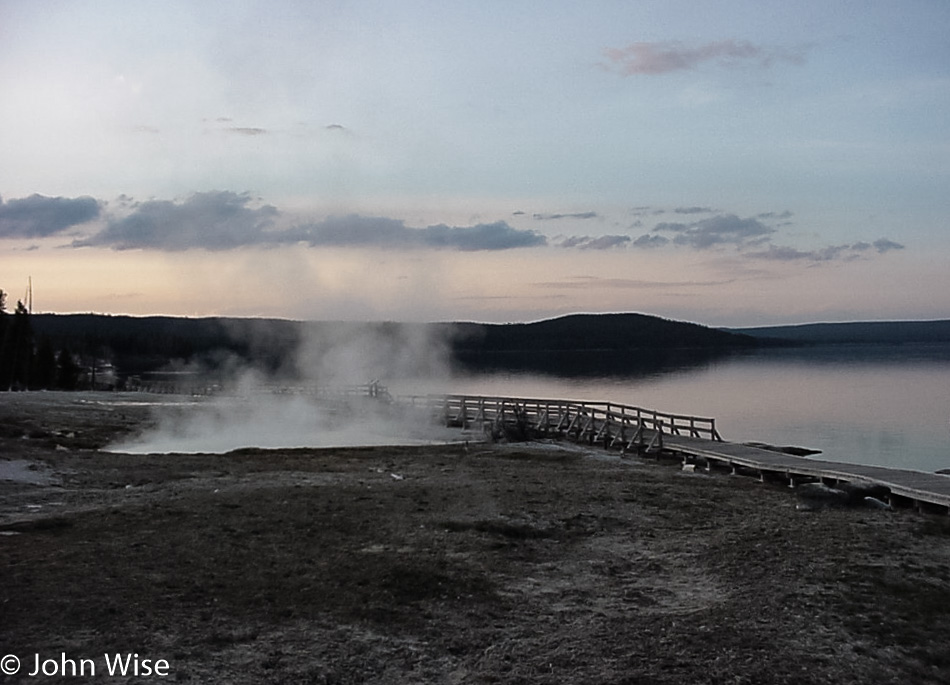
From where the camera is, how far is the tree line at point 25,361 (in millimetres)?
64188

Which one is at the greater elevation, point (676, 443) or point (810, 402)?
point (676, 443)

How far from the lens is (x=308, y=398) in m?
48.5

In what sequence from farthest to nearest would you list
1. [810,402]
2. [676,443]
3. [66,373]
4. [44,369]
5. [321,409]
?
[810,402]
[66,373]
[44,369]
[321,409]
[676,443]

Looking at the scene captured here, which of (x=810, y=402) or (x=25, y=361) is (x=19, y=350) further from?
(x=810, y=402)

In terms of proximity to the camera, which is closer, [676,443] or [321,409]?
[676,443]

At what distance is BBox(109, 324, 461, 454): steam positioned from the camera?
32438 millimetres

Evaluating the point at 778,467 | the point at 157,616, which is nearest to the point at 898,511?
the point at 778,467

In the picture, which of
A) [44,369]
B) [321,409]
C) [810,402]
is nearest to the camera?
[321,409]

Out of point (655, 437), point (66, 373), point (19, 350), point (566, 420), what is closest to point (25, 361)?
point (19, 350)

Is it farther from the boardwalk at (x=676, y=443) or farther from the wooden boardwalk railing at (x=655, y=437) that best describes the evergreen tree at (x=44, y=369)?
the boardwalk at (x=676, y=443)

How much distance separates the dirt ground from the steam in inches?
522

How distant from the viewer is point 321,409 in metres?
44.9

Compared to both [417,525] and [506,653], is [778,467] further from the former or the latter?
[506,653]

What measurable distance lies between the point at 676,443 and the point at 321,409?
71.1ft
